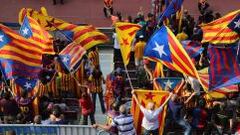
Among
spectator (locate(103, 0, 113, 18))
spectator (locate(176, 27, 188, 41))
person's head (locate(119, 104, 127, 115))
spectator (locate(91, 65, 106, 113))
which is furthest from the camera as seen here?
spectator (locate(103, 0, 113, 18))

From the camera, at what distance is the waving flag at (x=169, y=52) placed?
15844mm

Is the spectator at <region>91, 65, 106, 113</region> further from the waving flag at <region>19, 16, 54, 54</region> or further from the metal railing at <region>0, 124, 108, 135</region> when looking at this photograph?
the metal railing at <region>0, 124, 108, 135</region>

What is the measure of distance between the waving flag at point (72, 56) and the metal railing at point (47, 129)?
3429mm

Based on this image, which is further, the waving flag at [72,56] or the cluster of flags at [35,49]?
the waving flag at [72,56]

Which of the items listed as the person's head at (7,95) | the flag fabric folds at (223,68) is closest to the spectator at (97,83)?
the person's head at (7,95)

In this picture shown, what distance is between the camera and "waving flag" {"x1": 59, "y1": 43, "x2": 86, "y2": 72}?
735 inches

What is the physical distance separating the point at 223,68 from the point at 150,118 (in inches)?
83.2

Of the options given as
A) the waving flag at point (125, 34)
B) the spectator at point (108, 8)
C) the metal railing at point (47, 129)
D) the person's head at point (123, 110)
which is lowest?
the metal railing at point (47, 129)

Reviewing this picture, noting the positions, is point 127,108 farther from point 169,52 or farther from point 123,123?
point 169,52

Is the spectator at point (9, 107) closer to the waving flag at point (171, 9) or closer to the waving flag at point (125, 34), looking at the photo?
the waving flag at point (125, 34)

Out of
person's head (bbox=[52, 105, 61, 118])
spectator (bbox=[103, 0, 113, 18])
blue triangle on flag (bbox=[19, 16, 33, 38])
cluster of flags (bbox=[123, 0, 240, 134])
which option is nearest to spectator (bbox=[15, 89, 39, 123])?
person's head (bbox=[52, 105, 61, 118])

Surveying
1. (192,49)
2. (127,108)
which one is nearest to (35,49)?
(127,108)

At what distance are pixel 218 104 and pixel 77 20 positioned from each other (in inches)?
549

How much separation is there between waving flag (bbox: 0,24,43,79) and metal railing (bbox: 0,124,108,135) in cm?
177
